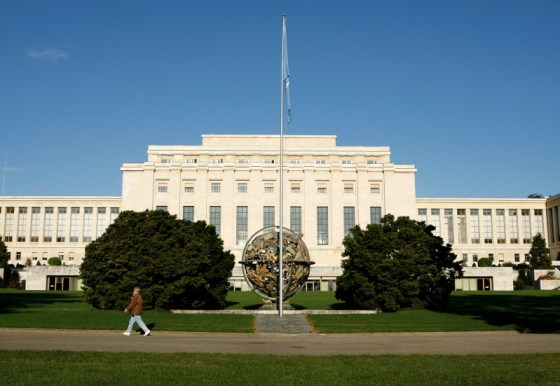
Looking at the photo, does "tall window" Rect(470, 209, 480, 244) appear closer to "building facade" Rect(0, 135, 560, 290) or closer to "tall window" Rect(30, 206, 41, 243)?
"building facade" Rect(0, 135, 560, 290)

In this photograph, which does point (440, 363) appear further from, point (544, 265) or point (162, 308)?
point (544, 265)

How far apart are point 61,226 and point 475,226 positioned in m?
83.6

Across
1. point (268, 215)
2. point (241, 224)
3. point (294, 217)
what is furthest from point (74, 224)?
point (294, 217)

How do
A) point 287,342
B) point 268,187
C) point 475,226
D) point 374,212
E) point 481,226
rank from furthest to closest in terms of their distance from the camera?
point 475,226 < point 481,226 < point 268,187 < point 374,212 < point 287,342

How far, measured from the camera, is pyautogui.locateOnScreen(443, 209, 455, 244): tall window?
391 feet

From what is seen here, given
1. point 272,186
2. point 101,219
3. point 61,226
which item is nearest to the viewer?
point 272,186

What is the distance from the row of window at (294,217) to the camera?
9512 cm

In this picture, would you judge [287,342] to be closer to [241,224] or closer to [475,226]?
[241,224]

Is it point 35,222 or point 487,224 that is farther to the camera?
point 487,224

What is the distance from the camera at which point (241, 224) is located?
313ft

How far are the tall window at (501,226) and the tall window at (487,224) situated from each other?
57.3 inches

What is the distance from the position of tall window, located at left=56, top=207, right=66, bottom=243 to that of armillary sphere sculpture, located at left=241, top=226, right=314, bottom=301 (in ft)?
303

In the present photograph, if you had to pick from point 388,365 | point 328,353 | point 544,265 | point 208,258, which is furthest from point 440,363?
point 544,265

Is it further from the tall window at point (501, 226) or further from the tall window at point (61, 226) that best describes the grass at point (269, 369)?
the tall window at point (501, 226)
